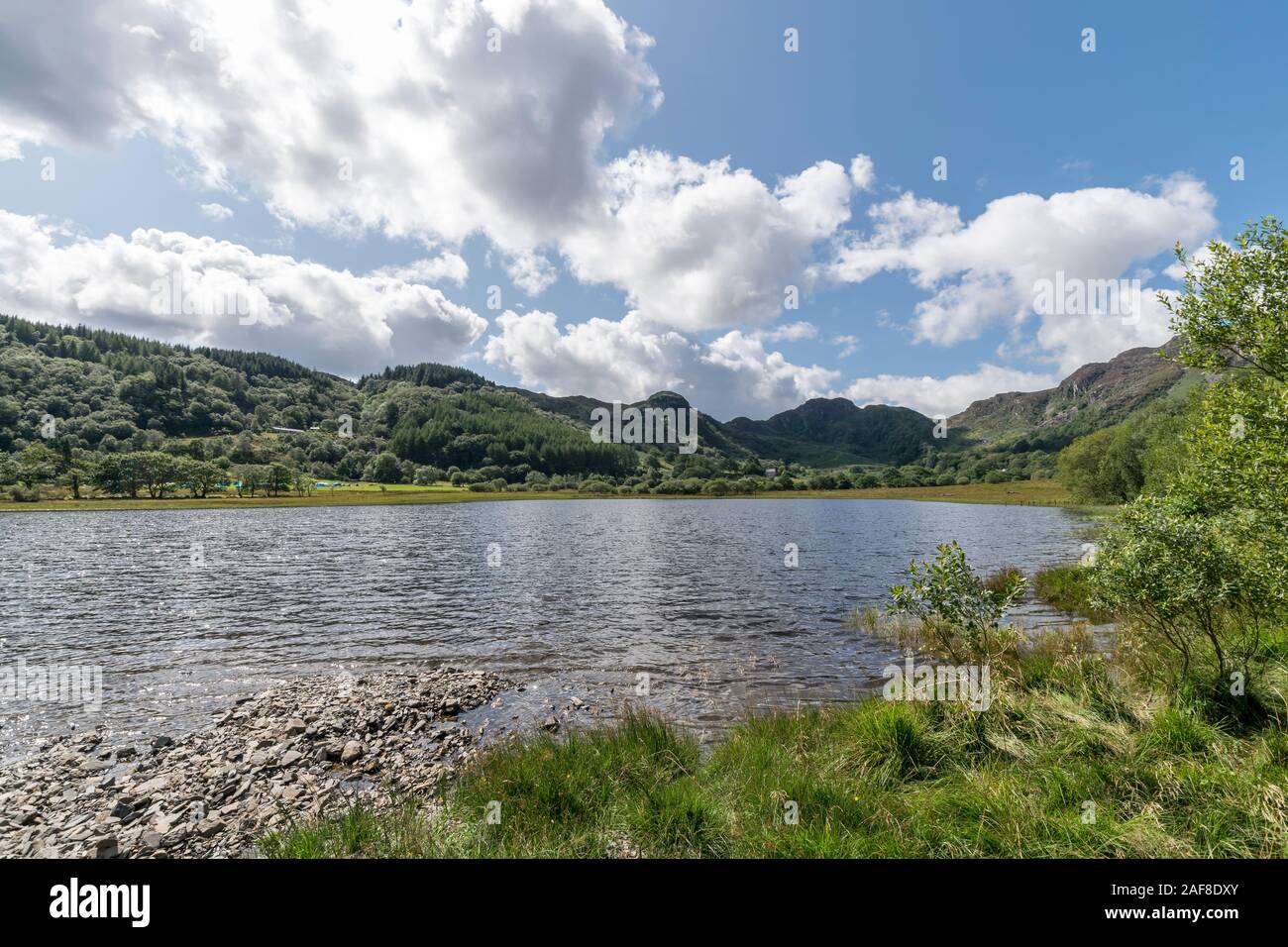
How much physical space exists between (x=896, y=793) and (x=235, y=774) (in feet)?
48.8

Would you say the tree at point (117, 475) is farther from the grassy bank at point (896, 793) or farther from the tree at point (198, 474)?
the grassy bank at point (896, 793)

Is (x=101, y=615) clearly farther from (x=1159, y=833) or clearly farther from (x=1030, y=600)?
(x=1030, y=600)

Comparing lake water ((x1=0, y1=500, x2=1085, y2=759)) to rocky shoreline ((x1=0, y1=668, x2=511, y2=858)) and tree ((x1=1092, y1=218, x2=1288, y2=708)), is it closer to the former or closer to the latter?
rocky shoreline ((x1=0, y1=668, x2=511, y2=858))

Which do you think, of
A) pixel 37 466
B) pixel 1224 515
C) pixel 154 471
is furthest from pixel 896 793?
pixel 37 466

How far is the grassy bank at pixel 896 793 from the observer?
768 cm

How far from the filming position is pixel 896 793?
9.83m

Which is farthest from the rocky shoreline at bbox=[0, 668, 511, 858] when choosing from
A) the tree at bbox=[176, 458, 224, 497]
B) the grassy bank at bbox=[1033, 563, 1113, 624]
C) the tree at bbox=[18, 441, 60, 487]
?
the tree at bbox=[18, 441, 60, 487]

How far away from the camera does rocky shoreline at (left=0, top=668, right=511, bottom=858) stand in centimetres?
1045

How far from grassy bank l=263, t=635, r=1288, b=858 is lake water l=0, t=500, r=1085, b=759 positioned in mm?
5767

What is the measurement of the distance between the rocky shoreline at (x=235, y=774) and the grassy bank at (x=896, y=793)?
1869mm

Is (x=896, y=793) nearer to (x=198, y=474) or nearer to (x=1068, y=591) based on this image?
(x=1068, y=591)

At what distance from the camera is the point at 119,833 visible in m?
10.5

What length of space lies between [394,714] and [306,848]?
865cm
